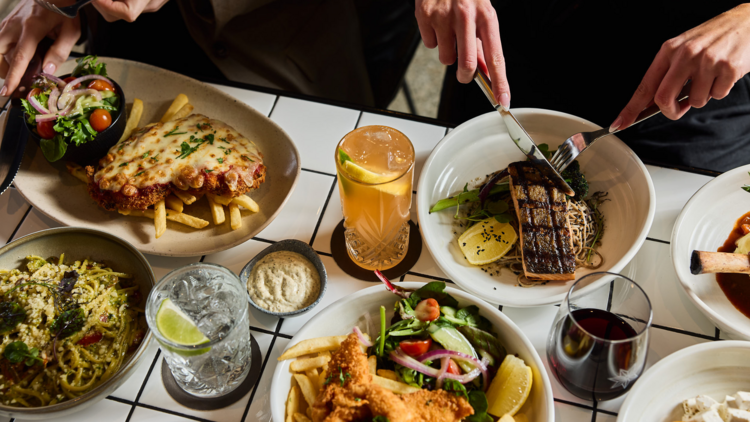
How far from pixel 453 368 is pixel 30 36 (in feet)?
6.86

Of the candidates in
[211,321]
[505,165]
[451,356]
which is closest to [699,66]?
[505,165]

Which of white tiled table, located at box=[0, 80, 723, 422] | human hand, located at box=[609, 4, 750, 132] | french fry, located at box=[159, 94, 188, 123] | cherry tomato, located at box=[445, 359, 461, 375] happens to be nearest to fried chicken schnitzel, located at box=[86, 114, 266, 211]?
french fry, located at box=[159, 94, 188, 123]

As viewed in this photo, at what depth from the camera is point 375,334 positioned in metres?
1.65

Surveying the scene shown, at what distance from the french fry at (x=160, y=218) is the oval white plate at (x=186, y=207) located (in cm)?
6

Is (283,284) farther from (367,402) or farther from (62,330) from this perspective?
(62,330)

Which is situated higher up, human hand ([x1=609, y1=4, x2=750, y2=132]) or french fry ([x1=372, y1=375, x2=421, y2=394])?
human hand ([x1=609, y1=4, x2=750, y2=132])

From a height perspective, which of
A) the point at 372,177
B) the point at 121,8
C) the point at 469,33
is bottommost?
the point at 372,177

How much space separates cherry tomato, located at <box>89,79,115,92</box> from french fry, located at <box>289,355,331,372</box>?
1369 mm

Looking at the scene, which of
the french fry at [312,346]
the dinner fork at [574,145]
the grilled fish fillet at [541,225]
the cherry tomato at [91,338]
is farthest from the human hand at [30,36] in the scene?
the dinner fork at [574,145]

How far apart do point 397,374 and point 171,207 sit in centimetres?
104

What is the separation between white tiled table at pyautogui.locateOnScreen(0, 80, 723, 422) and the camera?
1.62 meters

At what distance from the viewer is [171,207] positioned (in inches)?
77.1

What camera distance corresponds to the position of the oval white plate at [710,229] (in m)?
1.68

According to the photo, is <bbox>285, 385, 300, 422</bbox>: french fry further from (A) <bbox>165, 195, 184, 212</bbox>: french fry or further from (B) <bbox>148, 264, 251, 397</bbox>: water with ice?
(A) <bbox>165, 195, 184, 212</bbox>: french fry
